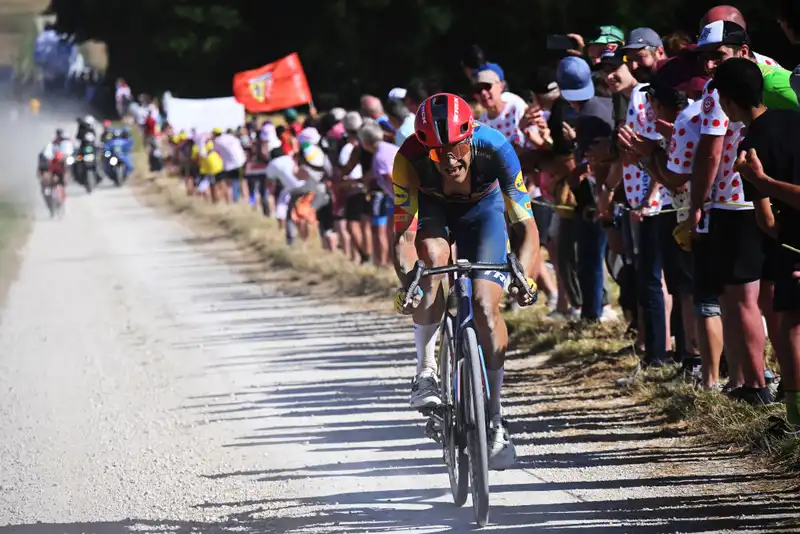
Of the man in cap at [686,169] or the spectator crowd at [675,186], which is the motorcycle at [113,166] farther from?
the man in cap at [686,169]

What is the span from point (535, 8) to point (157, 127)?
18180 millimetres

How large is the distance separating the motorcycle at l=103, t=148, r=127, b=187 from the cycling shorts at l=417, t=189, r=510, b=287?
133 ft

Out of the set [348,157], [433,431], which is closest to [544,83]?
[433,431]

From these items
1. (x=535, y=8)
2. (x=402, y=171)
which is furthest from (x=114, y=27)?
(x=402, y=171)

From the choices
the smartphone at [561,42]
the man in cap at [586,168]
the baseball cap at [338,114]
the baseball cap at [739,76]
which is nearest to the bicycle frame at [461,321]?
the baseball cap at [739,76]

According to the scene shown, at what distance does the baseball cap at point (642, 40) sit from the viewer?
32.9 ft

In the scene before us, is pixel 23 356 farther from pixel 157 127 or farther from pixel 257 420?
pixel 157 127

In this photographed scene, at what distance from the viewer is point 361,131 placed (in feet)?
52.6

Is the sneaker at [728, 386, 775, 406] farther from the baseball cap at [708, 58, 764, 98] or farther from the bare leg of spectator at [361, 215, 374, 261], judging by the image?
the bare leg of spectator at [361, 215, 374, 261]

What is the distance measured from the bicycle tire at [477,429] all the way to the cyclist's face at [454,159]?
0.88 meters

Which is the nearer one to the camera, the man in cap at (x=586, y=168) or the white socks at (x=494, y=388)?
the white socks at (x=494, y=388)

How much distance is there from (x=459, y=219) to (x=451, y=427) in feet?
3.52

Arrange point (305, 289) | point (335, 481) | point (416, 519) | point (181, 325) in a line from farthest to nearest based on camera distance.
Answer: point (305, 289), point (181, 325), point (335, 481), point (416, 519)

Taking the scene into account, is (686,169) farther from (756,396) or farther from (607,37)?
(607,37)
